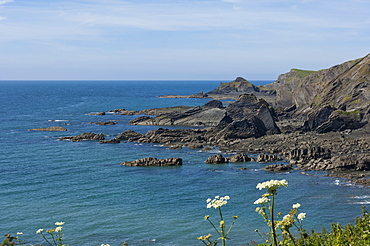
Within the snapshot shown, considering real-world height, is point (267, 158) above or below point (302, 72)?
below

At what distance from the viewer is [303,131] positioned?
76.2 m

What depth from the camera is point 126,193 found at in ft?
145

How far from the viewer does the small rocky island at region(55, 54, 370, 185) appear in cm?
5469

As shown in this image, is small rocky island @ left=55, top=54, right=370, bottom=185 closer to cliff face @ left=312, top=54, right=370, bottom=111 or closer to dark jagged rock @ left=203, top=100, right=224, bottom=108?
cliff face @ left=312, top=54, right=370, bottom=111

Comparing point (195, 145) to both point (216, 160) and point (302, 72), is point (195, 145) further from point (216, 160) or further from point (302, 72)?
point (302, 72)

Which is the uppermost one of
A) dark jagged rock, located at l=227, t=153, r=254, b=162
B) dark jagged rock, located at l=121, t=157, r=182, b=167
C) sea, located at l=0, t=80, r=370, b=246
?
dark jagged rock, located at l=227, t=153, r=254, b=162

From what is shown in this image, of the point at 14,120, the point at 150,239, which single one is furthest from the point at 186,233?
the point at 14,120

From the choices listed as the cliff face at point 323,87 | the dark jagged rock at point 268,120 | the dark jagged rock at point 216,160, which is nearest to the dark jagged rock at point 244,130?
the dark jagged rock at point 268,120

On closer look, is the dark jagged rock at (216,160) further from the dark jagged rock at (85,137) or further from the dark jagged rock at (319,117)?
the dark jagged rock at (85,137)

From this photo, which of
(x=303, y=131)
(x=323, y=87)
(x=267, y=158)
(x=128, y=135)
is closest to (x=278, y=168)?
(x=267, y=158)

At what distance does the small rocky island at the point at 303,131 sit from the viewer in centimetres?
5469

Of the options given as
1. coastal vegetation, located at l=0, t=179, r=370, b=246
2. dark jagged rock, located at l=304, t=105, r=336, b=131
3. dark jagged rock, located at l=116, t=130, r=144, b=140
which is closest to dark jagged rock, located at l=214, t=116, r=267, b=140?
dark jagged rock, located at l=304, t=105, r=336, b=131

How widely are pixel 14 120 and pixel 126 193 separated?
2916 inches

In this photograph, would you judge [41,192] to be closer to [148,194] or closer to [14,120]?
[148,194]
